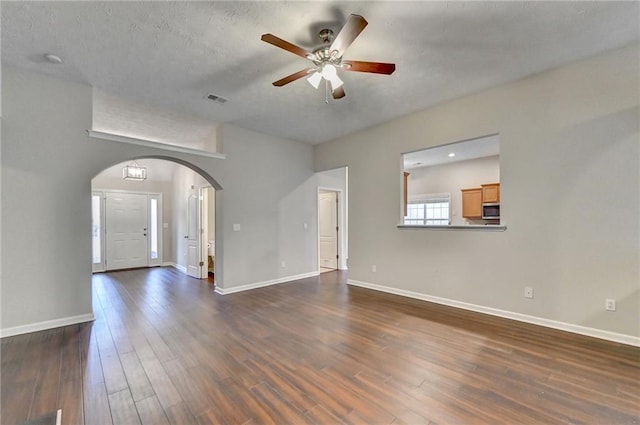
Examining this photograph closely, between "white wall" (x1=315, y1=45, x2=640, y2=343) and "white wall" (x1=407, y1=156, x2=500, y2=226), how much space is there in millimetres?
2881

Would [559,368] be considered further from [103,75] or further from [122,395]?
[103,75]

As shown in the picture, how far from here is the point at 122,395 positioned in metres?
2.00

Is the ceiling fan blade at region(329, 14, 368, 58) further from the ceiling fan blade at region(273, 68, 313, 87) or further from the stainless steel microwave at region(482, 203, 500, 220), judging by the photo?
the stainless steel microwave at region(482, 203, 500, 220)

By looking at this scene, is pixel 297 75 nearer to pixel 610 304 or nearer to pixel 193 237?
pixel 610 304

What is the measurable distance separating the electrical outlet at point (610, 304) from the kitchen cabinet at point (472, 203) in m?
4.04

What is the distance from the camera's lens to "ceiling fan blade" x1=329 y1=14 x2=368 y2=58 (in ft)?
6.15

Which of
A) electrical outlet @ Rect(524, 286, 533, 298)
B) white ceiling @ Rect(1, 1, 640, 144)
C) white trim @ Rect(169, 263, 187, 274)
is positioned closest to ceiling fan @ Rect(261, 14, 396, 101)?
white ceiling @ Rect(1, 1, 640, 144)

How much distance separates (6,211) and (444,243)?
5557 mm

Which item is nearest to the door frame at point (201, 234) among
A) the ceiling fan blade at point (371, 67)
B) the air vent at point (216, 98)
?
the air vent at point (216, 98)

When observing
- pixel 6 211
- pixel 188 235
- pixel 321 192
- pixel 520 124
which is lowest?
pixel 188 235

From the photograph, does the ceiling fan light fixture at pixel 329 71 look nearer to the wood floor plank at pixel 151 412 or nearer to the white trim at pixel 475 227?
the white trim at pixel 475 227

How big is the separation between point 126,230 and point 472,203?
9.21m

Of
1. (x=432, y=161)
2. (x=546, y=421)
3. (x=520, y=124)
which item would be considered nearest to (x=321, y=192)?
(x=432, y=161)

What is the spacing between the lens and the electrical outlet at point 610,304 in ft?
9.12
